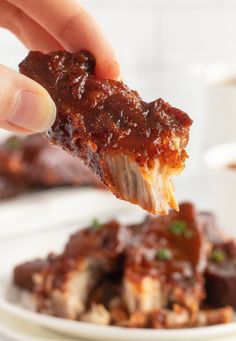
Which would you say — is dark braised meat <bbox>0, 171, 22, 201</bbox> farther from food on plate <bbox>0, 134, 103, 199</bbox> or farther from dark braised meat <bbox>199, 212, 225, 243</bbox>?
dark braised meat <bbox>199, 212, 225, 243</bbox>

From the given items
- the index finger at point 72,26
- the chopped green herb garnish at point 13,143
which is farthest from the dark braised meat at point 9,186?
the index finger at point 72,26

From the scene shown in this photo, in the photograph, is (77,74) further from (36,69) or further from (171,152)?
(171,152)

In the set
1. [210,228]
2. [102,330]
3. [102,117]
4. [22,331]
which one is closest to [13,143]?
[210,228]

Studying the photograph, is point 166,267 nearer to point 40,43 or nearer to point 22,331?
point 22,331

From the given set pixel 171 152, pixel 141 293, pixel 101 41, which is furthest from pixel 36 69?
pixel 141 293

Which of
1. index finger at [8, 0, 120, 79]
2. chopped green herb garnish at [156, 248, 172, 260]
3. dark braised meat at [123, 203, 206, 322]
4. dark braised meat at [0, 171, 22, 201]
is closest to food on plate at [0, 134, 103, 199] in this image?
dark braised meat at [0, 171, 22, 201]
